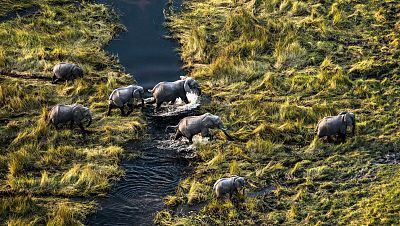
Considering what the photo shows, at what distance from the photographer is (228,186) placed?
45.7 ft

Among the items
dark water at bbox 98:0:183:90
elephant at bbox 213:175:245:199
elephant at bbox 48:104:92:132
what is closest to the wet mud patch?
elephant at bbox 213:175:245:199

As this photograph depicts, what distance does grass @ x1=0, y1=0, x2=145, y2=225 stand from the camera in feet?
46.8

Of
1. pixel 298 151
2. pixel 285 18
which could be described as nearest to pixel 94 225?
pixel 298 151

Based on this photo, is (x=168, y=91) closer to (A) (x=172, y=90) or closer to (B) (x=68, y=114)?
(A) (x=172, y=90)

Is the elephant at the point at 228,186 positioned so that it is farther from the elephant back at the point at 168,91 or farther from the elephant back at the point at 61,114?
the elephant back at the point at 61,114

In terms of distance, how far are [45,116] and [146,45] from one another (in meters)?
5.79

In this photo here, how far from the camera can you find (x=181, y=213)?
1395cm

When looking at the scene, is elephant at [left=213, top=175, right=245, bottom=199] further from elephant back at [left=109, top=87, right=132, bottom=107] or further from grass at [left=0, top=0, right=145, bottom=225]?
elephant back at [left=109, top=87, right=132, bottom=107]

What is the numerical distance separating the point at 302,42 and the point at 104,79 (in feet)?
21.2

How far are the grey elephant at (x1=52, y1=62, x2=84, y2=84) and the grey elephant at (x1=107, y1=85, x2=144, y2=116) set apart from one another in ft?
7.17

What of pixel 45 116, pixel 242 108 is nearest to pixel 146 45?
pixel 242 108

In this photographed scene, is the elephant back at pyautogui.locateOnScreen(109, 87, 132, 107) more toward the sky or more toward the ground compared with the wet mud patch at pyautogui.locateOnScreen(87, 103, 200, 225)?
more toward the sky

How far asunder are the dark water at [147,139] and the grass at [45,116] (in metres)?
0.34

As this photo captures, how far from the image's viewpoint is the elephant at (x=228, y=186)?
45.7ft
